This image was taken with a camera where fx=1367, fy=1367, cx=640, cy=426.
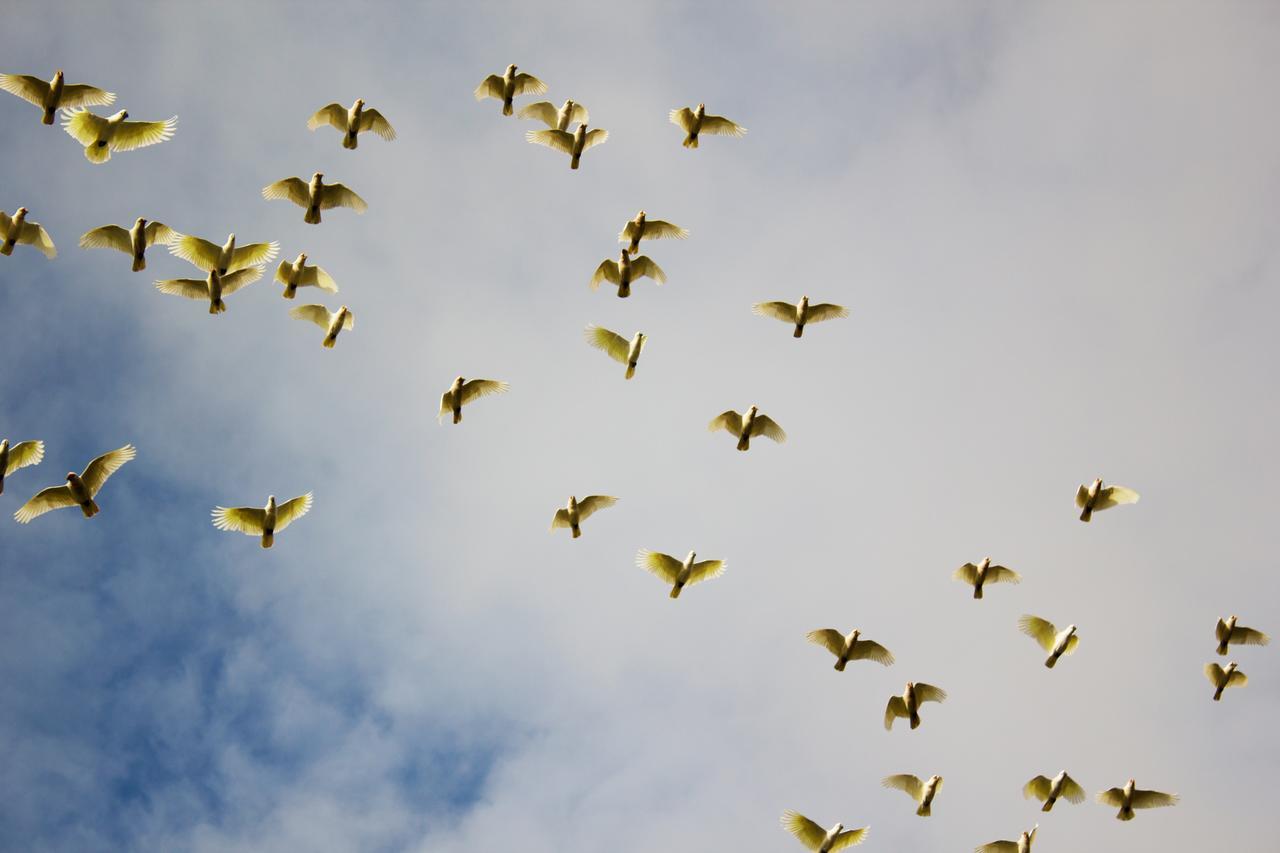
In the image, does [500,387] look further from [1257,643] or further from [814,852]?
[1257,643]

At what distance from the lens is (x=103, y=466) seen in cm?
3584

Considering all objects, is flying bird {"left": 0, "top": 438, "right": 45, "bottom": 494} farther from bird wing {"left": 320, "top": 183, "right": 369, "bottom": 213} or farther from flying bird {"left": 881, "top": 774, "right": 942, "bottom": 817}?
flying bird {"left": 881, "top": 774, "right": 942, "bottom": 817}

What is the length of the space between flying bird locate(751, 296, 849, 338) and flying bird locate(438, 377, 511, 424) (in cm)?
756

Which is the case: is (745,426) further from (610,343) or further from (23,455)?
(23,455)

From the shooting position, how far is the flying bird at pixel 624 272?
3781 cm

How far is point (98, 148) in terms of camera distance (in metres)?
35.9

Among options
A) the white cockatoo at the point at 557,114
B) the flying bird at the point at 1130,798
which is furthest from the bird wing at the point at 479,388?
the flying bird at the point at 1130,798

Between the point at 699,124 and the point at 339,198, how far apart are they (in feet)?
33.9

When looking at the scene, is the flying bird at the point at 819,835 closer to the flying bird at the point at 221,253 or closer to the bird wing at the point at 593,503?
the bird wing at the point at 593,503

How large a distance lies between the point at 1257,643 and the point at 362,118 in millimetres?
29357

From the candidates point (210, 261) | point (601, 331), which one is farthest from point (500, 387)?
point (210, 261)

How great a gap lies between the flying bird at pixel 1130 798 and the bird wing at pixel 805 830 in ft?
25.8

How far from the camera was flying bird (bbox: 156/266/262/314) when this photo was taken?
36.5 metres

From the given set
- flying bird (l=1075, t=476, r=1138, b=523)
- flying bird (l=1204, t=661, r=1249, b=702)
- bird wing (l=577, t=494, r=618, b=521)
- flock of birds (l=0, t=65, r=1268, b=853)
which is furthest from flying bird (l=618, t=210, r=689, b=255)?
flying bird (l=1204, t=661, r=1249, b=702)
